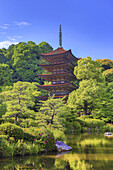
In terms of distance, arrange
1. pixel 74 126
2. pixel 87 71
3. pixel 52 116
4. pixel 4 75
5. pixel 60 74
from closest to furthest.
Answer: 1. pixel 52 116
2. pixel 74 126
3. pixel 87 71
4. pixel 60 74
5. pixel 4 75

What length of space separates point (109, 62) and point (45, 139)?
4236 cm

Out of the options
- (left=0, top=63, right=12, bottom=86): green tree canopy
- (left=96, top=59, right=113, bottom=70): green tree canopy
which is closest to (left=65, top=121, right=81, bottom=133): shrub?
(left=0, top=63, right=12, bottom=86): green tree canopy

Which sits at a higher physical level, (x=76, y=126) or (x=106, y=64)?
(x=106, y=64)

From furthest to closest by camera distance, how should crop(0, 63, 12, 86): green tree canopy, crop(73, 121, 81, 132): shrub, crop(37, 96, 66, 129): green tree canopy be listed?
1. crop(0, 63, 12, 86): green tree canopy
2. crop(73, 121, 81, 132): shrub
3. crop(37, 96, 66, 129): green tree canopy

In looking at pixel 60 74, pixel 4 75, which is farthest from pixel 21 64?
pixel 60 74

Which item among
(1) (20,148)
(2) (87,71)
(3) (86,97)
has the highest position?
(2) (87,71)

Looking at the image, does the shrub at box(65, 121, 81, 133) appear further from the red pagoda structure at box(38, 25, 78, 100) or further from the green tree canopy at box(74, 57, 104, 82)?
the green tree canopy at box(74, 57, 104, 82)

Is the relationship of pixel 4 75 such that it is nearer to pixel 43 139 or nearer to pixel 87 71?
pixel 87 71

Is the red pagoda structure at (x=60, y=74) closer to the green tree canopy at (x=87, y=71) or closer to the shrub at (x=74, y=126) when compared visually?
the green tree canopy at (x=87, y=71)

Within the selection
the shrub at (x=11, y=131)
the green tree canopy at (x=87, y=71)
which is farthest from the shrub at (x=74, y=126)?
the shrub at (x=11, y=131)

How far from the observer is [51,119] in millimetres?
17578

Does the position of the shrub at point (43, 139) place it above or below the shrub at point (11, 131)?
below

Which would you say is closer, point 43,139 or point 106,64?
point 43,139

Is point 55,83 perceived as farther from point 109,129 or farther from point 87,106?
point 109,129
